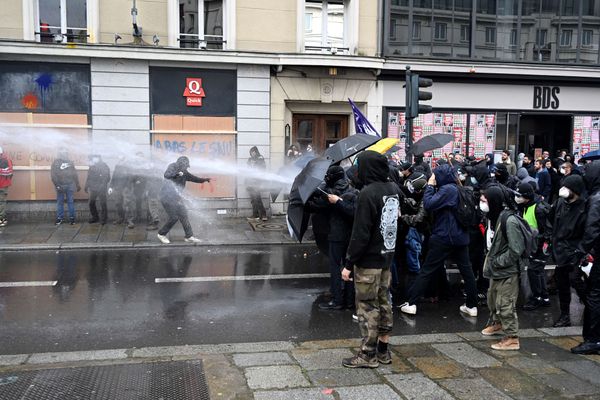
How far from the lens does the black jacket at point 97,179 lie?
13.7 metres

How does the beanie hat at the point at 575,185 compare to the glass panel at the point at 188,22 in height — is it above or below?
below

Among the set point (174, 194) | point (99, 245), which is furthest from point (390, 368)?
point (99, 245)

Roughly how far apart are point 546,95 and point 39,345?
16.5 m

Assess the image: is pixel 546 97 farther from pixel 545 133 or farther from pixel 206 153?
pixel 206 153

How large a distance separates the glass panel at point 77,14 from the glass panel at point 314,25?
5.68m

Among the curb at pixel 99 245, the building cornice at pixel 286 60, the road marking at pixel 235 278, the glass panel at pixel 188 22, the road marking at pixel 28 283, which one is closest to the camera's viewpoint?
the road marking at pixel 28 283

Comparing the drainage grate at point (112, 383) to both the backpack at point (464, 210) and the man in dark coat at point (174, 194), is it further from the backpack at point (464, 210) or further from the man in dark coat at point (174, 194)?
the man in dark coat at point (174, 194)

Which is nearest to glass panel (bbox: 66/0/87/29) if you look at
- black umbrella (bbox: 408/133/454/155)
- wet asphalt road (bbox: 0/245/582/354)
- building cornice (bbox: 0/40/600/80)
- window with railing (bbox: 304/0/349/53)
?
building cornice (bbox: 0/40/600/80)

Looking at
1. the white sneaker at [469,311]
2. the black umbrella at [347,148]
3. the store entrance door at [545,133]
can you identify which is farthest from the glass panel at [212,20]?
the white sneaker at [469,311]

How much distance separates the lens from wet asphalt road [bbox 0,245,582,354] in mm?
6309

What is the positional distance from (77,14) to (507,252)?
12535 mm

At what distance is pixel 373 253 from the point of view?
519 centimetres

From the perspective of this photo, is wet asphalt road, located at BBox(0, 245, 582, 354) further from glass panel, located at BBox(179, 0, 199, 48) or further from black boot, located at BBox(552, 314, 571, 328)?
glass panel, located at BBox(179, 0, 199, 48)

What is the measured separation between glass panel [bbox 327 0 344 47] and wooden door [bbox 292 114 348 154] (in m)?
2.04
